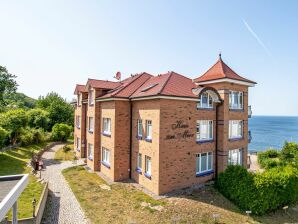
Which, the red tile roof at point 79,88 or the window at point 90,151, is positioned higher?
the red tile roof at point 79,88

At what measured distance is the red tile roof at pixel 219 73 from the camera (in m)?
21.6

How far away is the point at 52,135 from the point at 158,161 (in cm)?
3409

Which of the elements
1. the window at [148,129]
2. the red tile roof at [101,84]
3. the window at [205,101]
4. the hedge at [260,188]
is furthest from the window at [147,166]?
the red tile roof at [101,84]

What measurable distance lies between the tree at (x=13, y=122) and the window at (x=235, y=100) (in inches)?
1217

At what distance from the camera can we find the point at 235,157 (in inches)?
930

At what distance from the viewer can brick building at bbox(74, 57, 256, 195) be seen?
18281 mm

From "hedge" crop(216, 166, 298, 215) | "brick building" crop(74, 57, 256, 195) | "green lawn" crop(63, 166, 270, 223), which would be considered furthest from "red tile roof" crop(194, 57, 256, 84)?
"green lawn" crop(63, 166, 270, 223)

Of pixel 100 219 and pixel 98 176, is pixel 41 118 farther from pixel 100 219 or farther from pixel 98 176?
→ pixel 100 219

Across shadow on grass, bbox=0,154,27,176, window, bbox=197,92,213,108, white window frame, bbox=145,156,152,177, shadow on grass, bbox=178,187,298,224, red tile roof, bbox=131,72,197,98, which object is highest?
red tile roof, bbox=131,72,197,98

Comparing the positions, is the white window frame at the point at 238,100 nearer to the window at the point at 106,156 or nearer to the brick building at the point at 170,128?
the brick building at the point at 170,128

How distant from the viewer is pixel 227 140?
21.8m

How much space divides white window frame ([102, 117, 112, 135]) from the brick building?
4 centimetres

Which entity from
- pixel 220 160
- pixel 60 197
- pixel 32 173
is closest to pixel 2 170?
pixel 32 173

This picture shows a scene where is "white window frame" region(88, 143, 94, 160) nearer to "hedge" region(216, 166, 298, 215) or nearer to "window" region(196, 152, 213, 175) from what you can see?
"window" region(196, 152, 213, 175)
